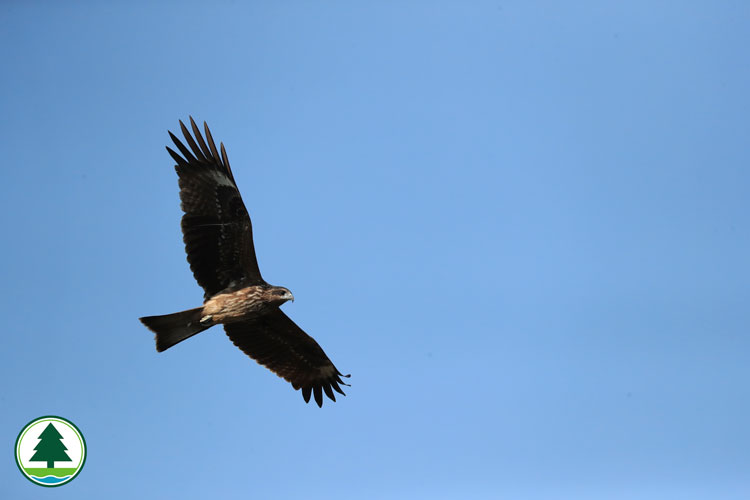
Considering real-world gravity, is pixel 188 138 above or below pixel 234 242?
above

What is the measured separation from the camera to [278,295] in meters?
11.5

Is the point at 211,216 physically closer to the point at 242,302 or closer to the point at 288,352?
the point at 242,302

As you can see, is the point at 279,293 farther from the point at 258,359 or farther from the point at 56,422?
the point at 56,422

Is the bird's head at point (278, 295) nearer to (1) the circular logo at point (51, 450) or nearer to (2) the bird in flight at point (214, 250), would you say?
(2) the bird in flight at point (214, 250)

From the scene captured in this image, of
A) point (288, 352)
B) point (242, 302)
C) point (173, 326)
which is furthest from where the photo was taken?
point (288, 352)

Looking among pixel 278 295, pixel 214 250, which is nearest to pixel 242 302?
pixel 278 295

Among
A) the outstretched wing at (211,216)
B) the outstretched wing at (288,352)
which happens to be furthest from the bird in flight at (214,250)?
the outstretched wing at (288,352)

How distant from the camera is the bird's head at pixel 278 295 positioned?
1145cm

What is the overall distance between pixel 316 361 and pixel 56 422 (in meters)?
4.23

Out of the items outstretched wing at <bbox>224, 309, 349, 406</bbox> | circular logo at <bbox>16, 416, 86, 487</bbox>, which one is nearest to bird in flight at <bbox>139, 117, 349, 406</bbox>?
outstretched wing at <bbox>224, 309, 349, 406</bbox>

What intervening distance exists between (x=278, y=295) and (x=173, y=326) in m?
1.57

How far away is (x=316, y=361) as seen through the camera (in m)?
13.4

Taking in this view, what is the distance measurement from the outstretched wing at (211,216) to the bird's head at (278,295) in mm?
380

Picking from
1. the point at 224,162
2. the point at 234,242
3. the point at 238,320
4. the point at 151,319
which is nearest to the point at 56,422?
the point at 151,319
